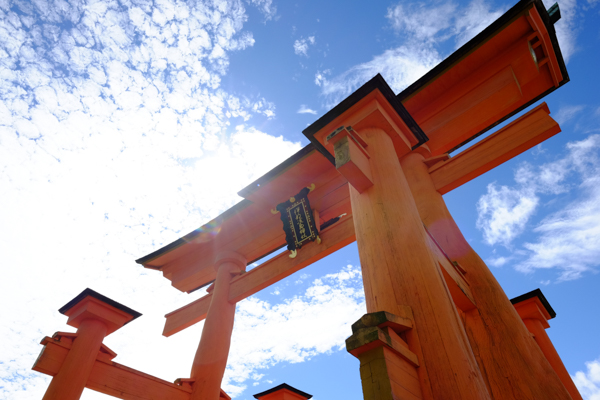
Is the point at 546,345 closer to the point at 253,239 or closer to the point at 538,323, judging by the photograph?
the point at 538,323

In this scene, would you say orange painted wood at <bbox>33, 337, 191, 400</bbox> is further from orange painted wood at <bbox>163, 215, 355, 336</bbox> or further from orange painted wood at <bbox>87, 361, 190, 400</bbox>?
orange painted wood at <bbox>163, 215, 355, 336</bbox>

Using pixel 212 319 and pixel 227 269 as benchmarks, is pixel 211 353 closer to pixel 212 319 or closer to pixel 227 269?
pixel 212 319

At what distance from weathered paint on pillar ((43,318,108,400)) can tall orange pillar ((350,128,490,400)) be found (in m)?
3.65

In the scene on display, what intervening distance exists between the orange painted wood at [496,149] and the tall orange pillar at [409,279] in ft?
4.93

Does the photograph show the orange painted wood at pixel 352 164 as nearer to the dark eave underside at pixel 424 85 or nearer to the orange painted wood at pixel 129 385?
the dark eave underside at pixel 424 85

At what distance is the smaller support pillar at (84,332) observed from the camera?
3793 millimetres

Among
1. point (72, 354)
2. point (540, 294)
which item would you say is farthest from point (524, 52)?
point (72, 354)

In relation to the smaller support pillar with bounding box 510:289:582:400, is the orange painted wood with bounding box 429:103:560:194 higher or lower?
higher

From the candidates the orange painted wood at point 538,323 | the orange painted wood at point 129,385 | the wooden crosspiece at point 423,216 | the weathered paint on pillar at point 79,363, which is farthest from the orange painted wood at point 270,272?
the orange painted wood at point 538,323

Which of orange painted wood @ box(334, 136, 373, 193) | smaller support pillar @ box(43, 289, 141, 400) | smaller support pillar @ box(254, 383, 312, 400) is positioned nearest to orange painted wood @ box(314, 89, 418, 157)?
orange painted wood @ box(334, 136, 373, 193)

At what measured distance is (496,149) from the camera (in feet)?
13.8

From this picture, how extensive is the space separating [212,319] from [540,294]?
5.09 m

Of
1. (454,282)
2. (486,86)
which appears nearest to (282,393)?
(454,282)

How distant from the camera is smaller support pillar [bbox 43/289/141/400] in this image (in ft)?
12.4
